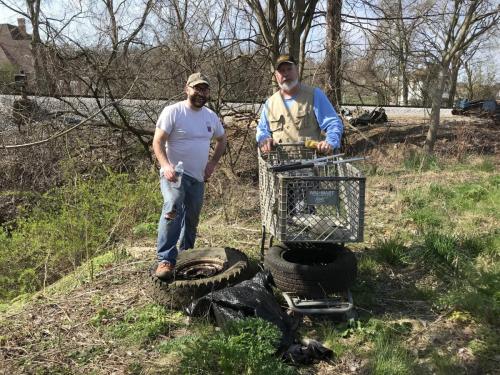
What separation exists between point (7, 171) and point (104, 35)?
354 centimetres

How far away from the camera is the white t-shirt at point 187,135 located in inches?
166

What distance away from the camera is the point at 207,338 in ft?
10.3

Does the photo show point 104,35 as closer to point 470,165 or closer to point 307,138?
point 307,138

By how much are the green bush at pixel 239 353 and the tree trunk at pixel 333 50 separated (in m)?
7.58

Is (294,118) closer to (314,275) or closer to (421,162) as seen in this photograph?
(314,275)

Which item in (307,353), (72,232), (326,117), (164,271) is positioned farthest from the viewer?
(72,232)

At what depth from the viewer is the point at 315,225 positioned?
3811 mm

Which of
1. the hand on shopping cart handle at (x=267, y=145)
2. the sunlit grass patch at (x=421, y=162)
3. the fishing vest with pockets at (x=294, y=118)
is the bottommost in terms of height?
the sunlit grass patch at (x=421, y=162)

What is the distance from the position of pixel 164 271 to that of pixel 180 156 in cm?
106

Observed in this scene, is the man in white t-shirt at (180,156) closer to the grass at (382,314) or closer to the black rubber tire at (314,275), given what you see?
the grass at (382,314)

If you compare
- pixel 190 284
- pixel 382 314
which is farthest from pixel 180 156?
pixel 382 314

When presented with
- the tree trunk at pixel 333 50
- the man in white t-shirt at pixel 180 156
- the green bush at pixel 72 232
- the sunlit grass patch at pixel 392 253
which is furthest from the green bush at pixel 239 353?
the tree trunk at pixel 333 50

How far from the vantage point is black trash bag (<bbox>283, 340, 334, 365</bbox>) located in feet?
10.4

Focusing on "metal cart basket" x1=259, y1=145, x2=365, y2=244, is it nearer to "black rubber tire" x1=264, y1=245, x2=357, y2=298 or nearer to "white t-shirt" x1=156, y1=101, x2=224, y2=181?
"black rubber tire" x1=264, y1=245, x2=357, y2=298
